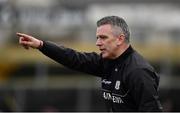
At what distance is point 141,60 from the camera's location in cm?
629

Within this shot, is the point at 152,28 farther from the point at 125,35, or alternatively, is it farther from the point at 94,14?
the point at 125,35

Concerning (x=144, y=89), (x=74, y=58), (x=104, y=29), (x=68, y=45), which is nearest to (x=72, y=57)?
(x=74, y=58)

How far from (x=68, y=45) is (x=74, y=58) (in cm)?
1245

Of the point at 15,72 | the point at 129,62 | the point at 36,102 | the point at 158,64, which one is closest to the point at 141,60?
the point at 129,62

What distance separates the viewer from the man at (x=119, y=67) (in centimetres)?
605

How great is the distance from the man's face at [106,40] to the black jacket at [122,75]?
4.8 inches

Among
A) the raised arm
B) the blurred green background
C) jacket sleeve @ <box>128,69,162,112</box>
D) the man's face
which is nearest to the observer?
jacket sleeve @ <box>128,69,162,112</box>

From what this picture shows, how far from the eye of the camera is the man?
Result: 6055mm

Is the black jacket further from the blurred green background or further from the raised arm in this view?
the blurred green background

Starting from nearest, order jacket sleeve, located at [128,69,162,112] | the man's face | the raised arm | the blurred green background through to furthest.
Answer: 1. jacket sleeve, located at [128,69,162,112]
2. the man's face
3. the raised arm
4. the blurred green background

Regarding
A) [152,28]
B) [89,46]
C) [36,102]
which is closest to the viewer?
[36,102]

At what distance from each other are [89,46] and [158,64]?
1672 millimetres

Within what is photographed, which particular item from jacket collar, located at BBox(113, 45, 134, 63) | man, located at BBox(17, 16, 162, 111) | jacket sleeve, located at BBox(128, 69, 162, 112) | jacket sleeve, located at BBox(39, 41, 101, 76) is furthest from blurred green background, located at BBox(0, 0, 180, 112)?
jacket sleeve, located at BBox(128, 69, 162, 112)

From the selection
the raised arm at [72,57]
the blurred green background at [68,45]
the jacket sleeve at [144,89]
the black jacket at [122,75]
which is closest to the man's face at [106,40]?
the black jacket at [122,75]
